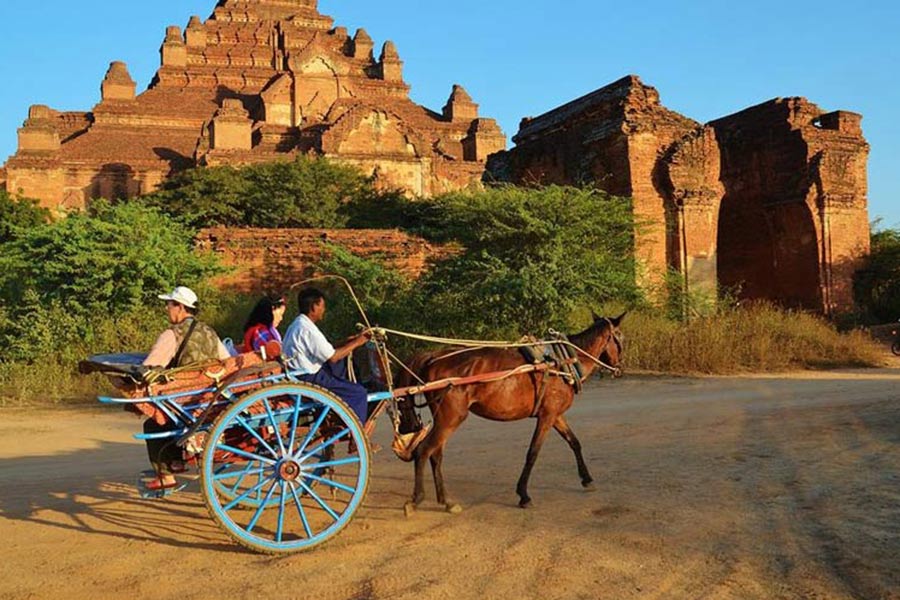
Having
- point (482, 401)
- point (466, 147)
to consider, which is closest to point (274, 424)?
point (482, 401)

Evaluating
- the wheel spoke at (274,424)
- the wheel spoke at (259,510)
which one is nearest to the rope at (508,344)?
the wheel spoke at (274,424)

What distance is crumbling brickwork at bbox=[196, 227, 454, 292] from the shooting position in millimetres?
15922

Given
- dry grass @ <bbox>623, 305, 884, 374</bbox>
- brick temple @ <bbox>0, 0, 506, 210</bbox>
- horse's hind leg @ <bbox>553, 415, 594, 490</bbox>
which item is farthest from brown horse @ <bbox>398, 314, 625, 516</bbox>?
brick temple @ <bbox>0, 0, 506, 210</bbox>

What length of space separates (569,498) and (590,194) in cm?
1077

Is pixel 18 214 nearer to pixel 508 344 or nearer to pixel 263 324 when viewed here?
pixel 263 324

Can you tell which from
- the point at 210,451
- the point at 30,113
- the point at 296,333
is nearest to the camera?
the point at 210,451

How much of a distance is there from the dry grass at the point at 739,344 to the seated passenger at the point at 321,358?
877 cm

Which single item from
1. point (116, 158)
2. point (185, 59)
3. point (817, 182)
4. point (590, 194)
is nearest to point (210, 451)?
point (590, 194)

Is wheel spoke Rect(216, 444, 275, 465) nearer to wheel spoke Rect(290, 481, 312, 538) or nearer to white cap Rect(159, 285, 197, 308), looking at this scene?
wheel spoke Rect(290, 481, 312, 538)

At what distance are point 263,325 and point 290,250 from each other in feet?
37.2

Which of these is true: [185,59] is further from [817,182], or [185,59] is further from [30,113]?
[817,182]

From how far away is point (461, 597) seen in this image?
11.0 ft

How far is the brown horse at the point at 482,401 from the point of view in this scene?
4781 millimetres

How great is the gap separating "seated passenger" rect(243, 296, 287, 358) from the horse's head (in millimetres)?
2299
